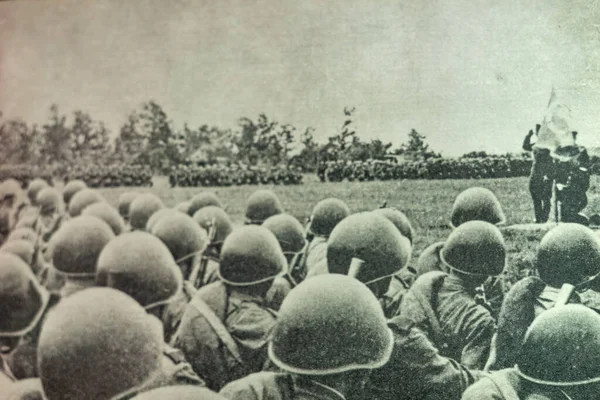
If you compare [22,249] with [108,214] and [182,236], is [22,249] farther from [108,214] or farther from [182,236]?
[182,236]

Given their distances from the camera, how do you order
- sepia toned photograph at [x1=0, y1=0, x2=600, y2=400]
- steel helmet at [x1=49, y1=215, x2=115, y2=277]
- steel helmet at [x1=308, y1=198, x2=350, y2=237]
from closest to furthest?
sepia toned photograph at [x1=0, y1=0, x2=600, y2=400] → steel helmet at [x1=308, y1=198, x2=350, y2=237] → steel helmet at [x1=49, y1=215, x2=115, y2=277]

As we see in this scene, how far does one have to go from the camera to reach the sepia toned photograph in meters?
3.00

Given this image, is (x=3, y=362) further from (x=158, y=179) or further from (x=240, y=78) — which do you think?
(x=240, y=78)

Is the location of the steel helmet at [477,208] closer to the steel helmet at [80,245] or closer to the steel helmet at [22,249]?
the steel helmet at [80,245]

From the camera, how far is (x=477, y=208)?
137 inches

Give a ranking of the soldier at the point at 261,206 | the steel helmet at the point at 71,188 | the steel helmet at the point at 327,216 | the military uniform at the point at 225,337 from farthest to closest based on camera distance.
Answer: the steel helmet at the point at 71,188
the soldier at the point at 261,206
the steel helmet at the point at 327,216
the military uniform at the point at 225,337

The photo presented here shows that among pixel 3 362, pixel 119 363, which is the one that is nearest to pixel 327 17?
pixel 119 363

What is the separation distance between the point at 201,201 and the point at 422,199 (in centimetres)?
137

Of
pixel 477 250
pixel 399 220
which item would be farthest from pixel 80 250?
pixel 477 250

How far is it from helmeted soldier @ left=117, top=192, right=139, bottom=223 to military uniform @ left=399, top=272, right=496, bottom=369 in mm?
1874

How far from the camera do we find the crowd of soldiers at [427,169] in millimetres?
3426

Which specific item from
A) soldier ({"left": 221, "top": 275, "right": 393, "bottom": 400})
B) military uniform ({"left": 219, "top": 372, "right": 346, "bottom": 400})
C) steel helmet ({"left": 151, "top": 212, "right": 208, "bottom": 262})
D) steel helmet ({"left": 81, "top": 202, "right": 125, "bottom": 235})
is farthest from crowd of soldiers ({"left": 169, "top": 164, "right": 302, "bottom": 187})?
military uniform ({"left": 219, "top": 372, "right": 346, "bottom": 400})

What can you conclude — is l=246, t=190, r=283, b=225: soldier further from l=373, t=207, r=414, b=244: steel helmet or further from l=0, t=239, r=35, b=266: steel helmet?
l=0, t=239, r=35, b=266: steel helmet

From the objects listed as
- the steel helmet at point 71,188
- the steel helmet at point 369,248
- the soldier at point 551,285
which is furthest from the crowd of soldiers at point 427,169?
the steel helmet at point 71,188
